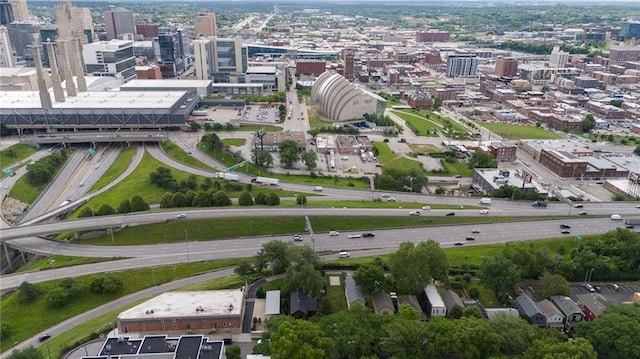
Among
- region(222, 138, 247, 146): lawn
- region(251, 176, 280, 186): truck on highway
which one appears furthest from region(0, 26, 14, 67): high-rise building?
region(251, 176, 280, 186): truck on highway

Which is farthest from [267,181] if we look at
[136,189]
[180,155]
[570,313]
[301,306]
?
[570,313]

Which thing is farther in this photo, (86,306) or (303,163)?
(303,163)

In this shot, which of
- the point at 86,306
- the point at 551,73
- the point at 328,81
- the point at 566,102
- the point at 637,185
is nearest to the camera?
the point at 86,306

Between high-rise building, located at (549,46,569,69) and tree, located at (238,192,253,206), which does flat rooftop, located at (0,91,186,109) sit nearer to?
tree, located at (238,192,253,206)

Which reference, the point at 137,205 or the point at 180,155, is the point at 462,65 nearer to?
the point at 180,155

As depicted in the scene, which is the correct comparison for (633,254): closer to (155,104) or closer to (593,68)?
(155,104)

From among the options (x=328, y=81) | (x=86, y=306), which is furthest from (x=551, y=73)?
(x=86, y=306)

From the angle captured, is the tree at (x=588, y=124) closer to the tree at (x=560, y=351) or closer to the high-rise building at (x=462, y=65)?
the high-rise building at (x=462, y=65)
